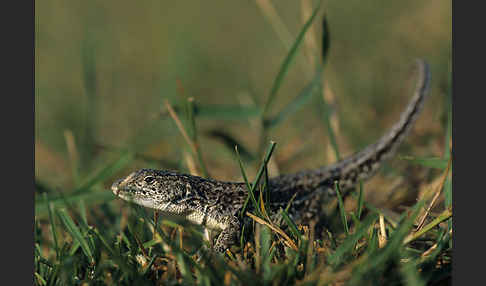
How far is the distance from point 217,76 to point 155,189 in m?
6.53

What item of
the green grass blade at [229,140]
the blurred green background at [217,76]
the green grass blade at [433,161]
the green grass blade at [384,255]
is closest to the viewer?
the green grass blade at [384,255]

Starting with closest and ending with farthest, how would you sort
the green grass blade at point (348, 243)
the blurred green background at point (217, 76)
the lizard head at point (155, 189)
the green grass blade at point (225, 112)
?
the green grass blade at point (348, 243)
the lizard head at point (155, 189)
the green grass blade at point (225, 112)
the blurred green background at point (217, 76)

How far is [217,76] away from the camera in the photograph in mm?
9609

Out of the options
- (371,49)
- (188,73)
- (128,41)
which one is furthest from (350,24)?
(128,41)

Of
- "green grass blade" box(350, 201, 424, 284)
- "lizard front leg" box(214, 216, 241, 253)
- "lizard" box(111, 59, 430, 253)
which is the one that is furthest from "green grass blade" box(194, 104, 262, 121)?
"green grass blade" box(350, 201, 424, 284)

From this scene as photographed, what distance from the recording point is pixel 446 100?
15.6 ft

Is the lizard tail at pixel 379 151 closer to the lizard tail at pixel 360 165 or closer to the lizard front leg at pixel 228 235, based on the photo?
the lizard tail at pixel 360 165

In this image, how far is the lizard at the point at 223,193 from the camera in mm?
3275

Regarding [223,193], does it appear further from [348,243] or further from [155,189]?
[348,243]

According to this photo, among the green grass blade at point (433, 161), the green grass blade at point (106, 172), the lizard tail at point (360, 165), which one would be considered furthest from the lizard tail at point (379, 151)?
the green grass blade at point (106, 172)

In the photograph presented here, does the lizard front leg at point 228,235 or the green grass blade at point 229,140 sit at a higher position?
the green grass blade at point 229,140

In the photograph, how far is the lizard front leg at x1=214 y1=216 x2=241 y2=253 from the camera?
9.98ft

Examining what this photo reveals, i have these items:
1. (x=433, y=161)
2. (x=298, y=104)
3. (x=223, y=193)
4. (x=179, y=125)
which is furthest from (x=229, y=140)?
(x=433, y=161)

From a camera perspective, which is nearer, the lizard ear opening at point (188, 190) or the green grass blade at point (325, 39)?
the lizard ear opening at point (188, 190)
